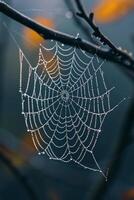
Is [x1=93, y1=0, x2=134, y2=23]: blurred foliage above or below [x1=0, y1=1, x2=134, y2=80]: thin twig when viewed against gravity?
above

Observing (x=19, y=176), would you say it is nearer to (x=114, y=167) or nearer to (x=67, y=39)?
Result: (x=114, y=167)

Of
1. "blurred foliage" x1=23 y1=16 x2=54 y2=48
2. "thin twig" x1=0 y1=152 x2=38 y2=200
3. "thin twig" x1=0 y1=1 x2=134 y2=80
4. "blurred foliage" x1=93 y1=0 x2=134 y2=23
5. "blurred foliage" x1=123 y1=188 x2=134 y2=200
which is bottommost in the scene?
"blurred foliage" x1=123 y1=188 x2=134 y2=200

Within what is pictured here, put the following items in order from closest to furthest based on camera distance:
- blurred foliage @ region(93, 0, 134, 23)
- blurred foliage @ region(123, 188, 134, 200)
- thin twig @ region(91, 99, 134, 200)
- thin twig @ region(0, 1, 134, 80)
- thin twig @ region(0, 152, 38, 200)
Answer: thin twig @ region(0, 1, 134, 80), thin twig @ region(91, 99, 134, 200), blurred foliage @ region(93, 0, 134, 23), thin twig @ region(0, 152, 38, 200), blurred foliage @ region(123, 188, 134, 200)

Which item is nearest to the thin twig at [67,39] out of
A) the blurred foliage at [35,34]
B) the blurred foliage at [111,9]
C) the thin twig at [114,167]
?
the thin twig at [114,167]

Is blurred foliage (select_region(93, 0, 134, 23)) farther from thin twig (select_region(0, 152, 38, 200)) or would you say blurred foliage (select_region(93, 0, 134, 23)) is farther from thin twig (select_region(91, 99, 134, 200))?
thin twig (select_region(0, 152, 38, 200))

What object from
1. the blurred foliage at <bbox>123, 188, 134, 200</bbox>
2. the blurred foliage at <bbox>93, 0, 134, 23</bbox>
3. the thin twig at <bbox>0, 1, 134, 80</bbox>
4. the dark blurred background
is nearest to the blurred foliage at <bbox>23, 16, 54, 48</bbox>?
the dark blurred background

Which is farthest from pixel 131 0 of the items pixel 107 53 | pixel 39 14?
pixel 107 53

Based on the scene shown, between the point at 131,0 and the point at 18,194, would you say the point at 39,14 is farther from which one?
the point at 18,194

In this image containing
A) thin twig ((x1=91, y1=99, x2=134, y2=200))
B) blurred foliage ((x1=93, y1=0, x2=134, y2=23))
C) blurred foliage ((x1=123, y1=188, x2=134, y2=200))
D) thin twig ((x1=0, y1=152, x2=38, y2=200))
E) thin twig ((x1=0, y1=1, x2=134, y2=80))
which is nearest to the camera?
thin twig ((x1=0, y1=1, x2=134, y2=80))
